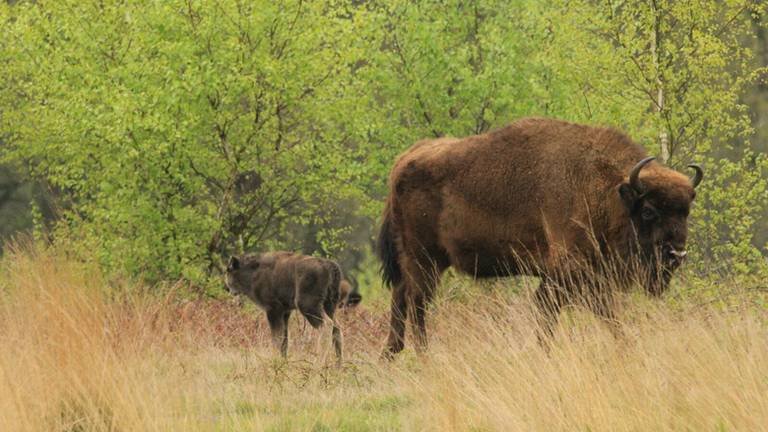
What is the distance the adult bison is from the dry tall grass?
2.96ft

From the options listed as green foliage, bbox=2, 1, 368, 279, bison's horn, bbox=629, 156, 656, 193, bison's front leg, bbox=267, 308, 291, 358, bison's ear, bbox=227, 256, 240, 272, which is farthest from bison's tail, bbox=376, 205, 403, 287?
green foliage, bbox=2, 1, 368, 279

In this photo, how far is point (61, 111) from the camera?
846 inches

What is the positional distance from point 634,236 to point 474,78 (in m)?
11.1

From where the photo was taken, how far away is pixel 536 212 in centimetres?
1003

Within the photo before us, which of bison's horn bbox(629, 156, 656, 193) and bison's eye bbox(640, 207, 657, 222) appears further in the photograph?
bison's eye bbox(640, 207, 657, 222)

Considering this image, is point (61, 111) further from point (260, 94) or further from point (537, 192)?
point (537, 192)

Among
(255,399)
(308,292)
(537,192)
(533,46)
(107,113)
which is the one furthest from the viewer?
(533,46)

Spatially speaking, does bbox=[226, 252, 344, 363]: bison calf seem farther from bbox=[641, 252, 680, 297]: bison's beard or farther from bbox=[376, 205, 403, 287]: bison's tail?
bbox=[641, 252, 680, 297]: bison's beard

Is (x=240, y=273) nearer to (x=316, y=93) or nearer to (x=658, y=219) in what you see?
(x=316, y=93)

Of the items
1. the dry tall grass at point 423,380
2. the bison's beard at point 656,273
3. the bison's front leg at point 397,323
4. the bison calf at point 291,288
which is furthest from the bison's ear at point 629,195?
the bison calf at point 291,288

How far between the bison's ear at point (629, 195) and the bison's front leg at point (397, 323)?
2.68 metres

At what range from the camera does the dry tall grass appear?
20.2 ft

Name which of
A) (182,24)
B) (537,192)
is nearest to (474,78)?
(182,24)

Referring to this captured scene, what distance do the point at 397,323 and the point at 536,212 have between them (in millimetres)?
2112
